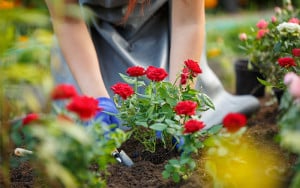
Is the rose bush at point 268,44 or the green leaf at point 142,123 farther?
the rose bush at point 268,44

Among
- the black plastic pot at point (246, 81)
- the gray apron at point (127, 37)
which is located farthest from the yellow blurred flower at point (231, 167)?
the black plastic pot at point (246, 81)

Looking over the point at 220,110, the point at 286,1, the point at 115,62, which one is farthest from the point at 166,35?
the point at 286,1

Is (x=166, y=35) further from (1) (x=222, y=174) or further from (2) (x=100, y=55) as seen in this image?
(1) (x=222, y=174)

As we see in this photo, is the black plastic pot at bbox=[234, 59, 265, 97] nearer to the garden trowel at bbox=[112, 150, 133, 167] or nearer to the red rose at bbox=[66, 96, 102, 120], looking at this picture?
the garden trowel at bbox=[112, 150, 133, 167]

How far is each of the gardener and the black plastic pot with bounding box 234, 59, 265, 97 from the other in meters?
0.23

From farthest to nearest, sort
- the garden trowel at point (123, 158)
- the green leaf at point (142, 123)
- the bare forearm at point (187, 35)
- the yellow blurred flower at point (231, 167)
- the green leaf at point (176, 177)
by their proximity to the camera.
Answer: the bare forearm at point (187, 35)
the garden trowel at point (123, 158)
the green leaf at point (142, 123)
the green leaf at point (176, 177)
the yellow blurred flower at point (231, 167)

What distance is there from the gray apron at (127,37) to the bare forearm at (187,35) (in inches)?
6.5

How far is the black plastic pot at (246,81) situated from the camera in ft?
9.92

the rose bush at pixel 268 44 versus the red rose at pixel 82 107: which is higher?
the red rose at pixel 82 107

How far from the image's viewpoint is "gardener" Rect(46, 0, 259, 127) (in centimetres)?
225

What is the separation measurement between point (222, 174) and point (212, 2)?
3.86 metres

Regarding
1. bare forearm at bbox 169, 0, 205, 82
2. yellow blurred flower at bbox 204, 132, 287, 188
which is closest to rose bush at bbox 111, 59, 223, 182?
yellow blurred flower at bbox 204, 132, 287, 188

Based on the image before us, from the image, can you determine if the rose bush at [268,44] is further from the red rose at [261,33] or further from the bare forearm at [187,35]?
the bare forearm at [187,35]

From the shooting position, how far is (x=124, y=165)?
6.16 feet
